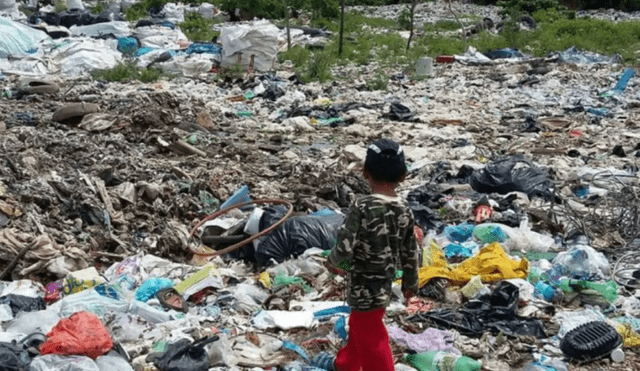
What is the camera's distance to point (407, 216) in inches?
142

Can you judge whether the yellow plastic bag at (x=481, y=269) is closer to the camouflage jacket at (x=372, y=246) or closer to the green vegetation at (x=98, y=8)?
the camouflage jacket at (x=372, y=246)

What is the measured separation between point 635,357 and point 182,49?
15964mm

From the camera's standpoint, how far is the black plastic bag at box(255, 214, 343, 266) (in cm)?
613

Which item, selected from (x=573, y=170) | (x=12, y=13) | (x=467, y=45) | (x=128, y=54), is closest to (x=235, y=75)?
(x=128, y=54)

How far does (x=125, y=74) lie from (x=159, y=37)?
5.03 m

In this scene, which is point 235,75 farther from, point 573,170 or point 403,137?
point 573,170

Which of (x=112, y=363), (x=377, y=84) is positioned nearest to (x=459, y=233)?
(x=112, y=363)

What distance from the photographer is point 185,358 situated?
13.7 ft

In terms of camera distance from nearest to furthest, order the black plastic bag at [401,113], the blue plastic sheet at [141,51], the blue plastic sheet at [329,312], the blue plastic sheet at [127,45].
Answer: the blue plastic sheet at [329,312] → the black plastic bag at [401,113] → the blue plastic sheet at [141,51] → the blue plastic sheet at [127,45]

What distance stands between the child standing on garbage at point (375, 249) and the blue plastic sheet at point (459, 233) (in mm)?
2876

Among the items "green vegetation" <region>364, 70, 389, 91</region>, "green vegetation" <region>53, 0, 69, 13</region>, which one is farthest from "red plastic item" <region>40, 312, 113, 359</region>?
"green vegetation" <region>53, 0, 69, 13</region>

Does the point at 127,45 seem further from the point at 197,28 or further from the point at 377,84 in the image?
the point at 377,84

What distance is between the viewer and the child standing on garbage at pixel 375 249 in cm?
349

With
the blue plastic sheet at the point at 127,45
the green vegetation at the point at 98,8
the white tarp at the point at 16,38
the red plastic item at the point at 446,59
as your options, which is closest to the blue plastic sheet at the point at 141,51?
the blue plastic sheet at the point at 127,45
